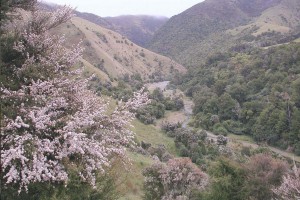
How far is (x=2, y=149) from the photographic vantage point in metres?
6.55

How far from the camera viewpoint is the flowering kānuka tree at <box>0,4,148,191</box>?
260 inches

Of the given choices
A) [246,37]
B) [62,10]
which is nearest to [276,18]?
[246,37]

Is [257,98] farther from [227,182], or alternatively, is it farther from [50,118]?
[50,118]

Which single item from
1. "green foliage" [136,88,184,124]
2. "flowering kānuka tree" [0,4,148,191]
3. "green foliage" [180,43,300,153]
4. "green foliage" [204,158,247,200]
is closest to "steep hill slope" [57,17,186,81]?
"green foliage" [136,88,184,124]

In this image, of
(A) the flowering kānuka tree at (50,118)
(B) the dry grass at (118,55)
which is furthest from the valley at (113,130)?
(B) the dry grass at (118,55)

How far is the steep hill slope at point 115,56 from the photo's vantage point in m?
111

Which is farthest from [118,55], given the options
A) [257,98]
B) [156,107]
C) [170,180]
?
[170,180]

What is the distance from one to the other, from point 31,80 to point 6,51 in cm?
134

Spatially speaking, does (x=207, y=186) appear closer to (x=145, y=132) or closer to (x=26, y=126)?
(x=26, y=126)

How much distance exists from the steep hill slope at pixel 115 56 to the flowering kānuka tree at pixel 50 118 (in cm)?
9566

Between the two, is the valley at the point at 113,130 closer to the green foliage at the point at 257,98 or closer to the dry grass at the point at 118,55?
the green foliage at the point at 257,98

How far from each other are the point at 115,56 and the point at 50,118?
125789 mm

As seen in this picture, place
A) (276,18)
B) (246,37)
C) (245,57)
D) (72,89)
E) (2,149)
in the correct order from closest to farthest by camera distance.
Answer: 1. (2,149)
2. (72,89)
3. (245,57)
4. (246,37)
5. (276,18)

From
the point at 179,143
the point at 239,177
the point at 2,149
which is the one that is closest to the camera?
the point at 2,149
